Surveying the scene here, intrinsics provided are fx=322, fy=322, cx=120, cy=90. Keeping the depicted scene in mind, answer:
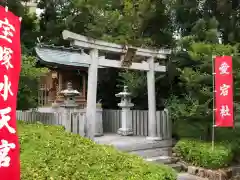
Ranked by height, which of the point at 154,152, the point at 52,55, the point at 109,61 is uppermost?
the point at 52,55

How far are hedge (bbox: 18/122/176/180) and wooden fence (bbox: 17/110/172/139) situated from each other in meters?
1.37

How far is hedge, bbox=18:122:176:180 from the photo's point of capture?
546 cm

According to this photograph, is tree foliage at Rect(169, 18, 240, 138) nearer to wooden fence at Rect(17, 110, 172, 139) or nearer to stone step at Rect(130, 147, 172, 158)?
wooden fence at Rect(17, 110, 172, 139)

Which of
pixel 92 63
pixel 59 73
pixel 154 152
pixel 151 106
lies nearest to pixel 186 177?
pixel 154 152

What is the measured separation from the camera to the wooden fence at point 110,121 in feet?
29.1

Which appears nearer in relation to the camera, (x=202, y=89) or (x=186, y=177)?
(x=186, y=177)

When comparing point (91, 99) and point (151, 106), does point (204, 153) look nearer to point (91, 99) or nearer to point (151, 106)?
point (151, 106)

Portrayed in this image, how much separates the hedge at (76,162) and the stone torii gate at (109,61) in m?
1.49

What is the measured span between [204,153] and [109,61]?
377 cm

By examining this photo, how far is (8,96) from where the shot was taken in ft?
9.53

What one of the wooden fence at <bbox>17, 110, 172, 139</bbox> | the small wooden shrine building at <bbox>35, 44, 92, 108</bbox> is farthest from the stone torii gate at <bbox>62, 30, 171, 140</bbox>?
the small wooden shrine building at <bbox>35, 44, 92, 108</bbox>

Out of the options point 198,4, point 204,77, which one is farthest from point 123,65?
point 198,4

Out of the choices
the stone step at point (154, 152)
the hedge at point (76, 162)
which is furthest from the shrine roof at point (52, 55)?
the hedge at point (76, 162)

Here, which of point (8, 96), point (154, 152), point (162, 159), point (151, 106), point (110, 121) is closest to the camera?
point (8, 96)
